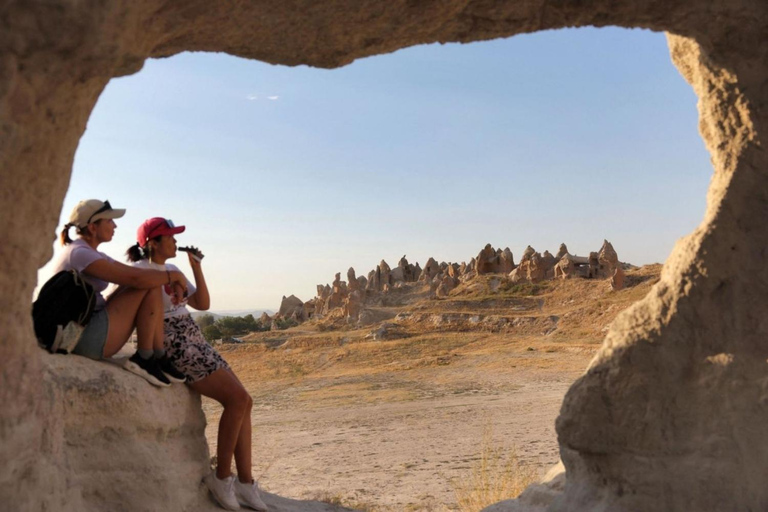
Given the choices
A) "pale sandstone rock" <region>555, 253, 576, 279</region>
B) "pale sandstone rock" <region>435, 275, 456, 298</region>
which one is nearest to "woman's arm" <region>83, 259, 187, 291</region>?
"pale sandstone rock" <region>555, 253, 576, 279</region>

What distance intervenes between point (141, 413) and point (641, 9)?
3349mm

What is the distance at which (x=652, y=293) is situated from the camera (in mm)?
3678

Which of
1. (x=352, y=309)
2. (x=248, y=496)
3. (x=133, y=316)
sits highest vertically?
(x=133, y=316)

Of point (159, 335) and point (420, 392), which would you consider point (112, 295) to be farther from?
point (420, 392)

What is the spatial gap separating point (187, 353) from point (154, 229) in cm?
77

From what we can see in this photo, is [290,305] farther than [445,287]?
Yes

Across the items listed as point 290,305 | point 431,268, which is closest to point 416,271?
point 431,268

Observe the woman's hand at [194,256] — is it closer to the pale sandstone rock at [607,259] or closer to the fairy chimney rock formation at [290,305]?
the pale sandstone rock at [607,259]

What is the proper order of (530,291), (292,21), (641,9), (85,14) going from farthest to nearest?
(530,291) < (641,9) < (292,21) < (85,14)

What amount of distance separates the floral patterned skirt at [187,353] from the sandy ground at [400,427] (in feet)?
7.28

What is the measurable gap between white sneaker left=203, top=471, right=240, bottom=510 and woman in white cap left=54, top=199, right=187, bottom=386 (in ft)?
2.47

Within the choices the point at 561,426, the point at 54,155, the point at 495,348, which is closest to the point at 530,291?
the point at 495,348

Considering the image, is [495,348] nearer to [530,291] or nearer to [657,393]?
[530,291]

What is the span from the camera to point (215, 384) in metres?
4.03
